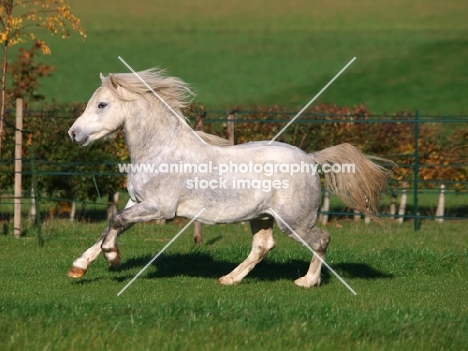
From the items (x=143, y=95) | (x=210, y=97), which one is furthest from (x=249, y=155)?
(x=210, y=97)

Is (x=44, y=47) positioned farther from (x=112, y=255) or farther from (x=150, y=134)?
(x=112, y=255)

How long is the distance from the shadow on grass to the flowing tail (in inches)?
38.8

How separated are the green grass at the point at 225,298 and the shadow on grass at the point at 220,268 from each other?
14 millimetres

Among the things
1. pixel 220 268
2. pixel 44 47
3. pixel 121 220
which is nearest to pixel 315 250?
pixel 220 268

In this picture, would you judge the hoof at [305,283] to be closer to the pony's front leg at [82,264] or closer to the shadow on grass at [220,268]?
the shadow on grass at [220,268]

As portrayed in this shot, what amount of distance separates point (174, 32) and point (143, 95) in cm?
4447

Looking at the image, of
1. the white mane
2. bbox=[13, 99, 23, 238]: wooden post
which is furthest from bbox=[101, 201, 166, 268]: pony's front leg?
bbox=[13, 99, 23, 238]: wooden post

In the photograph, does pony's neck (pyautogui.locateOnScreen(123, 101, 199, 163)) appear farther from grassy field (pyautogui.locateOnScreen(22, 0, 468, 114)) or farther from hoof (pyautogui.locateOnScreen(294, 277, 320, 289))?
grassy field (pyautogui.locateOnScreen(22, 0, 468, 114))

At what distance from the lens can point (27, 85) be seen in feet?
56.2

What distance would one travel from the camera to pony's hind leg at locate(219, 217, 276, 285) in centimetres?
958

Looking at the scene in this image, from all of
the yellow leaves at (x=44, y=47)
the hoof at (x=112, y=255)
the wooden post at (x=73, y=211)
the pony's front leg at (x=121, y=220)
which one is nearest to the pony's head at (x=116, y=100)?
the pony's front leg at (x=121, y=220)

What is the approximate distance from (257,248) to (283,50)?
1589 inches

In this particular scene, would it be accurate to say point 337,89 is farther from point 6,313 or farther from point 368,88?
point 6,313

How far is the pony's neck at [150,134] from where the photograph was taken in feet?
29.7
